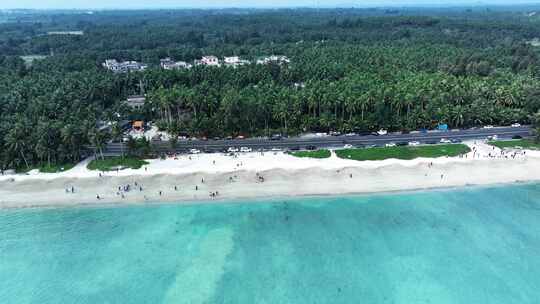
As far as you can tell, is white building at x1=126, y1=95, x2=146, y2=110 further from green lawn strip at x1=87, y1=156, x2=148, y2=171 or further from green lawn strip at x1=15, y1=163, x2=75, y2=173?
green lawn strip at x1=15, y1=163, x2=75, y2=173

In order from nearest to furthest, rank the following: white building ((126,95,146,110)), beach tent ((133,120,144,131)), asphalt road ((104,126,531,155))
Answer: asphalt road ((104,126,531,155)), beach tent ((133,120,144,131)), white building ((126,95,146,110))

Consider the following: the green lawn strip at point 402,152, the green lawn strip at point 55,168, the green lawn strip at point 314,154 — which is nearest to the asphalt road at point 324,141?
the green lawn strip at point 314,154

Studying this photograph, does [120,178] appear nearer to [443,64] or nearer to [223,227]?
[223,227]

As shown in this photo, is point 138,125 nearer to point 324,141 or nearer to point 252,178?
point 252,178

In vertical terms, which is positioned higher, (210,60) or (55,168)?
(210,60)

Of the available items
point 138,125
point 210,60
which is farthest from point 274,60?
point 138,125

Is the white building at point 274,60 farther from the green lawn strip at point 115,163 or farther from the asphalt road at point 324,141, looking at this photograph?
the green lawn strip at point 115,163

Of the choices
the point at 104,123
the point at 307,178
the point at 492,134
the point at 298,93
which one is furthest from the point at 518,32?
the point at 104,123

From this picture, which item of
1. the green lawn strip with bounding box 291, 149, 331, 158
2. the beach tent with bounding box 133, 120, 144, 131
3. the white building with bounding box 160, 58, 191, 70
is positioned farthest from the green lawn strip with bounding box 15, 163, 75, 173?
the white building with bounding box 160, 58, 191, 70
